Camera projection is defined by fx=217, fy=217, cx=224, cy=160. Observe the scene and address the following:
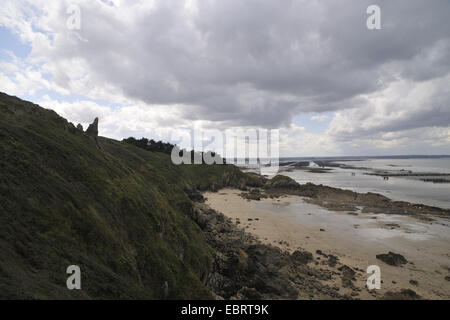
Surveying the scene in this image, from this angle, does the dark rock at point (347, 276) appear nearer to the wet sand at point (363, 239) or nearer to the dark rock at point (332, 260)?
the wet sand at point (363, 239)

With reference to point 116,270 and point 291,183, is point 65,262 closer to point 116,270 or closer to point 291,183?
point 116,270

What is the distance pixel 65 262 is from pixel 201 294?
22.7ft

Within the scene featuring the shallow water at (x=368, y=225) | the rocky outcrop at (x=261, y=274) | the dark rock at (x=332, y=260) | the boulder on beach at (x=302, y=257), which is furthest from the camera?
the shallow water at (x=368, y=225)

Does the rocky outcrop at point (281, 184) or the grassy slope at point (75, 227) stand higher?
the grassy slope at point (75, 227)

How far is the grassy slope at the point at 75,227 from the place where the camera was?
6.57m

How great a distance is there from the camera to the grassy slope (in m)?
6.57

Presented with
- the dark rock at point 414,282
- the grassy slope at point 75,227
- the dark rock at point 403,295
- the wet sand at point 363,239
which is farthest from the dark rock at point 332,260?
the grassy slope at point 75,227

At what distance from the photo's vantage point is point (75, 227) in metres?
8.64

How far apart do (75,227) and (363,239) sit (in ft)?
111

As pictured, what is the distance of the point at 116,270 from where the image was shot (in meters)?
8.88

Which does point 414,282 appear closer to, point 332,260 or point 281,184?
point 332,260

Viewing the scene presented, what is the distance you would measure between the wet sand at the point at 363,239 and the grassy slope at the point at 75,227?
14960 mm
